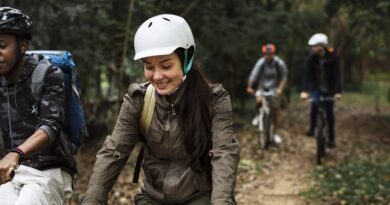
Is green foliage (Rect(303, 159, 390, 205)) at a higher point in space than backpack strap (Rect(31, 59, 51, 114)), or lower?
lower

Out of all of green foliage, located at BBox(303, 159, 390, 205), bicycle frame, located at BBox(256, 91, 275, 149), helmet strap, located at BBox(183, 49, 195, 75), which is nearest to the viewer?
helmet strap, located at BBox(183, 49, 195, 75)

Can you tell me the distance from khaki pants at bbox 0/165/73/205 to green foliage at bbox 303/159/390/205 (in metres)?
4.53

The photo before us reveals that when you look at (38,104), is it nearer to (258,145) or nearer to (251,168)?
(251,168)

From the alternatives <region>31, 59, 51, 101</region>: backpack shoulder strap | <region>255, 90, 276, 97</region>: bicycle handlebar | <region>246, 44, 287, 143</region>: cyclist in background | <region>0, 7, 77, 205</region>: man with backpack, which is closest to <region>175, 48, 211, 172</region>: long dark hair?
<region>0, 7, 77, 205</region>: man with backpack

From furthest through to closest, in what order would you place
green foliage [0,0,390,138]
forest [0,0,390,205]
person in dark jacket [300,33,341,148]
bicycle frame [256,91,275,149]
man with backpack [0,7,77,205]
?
1. bicycle frame [256,91,275,149]
2. person in dark jacket [300,33,341,148]
3. green foliage [0,0,390,138]
4. forest [0,0,390,205]
5. man with backpack [0,7,77,205]

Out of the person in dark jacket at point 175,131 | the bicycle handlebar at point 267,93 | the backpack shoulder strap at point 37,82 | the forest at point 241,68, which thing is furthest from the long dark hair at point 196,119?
the bicycle handlebar at point 267,93

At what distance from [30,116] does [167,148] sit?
3.50ft

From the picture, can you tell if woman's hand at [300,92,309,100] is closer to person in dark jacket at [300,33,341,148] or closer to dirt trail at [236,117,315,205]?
person in dark jacket at [300,33,341,148]

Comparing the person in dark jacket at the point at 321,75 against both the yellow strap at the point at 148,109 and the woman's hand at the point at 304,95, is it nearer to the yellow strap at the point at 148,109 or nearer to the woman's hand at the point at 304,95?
the woman's hand at the point at 304,95

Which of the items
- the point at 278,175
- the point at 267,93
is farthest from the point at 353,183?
the point at 267,93

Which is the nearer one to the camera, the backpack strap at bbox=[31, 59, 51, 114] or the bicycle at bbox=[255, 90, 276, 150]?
the backpack strap at bbox=[31, 59, 51, 114]

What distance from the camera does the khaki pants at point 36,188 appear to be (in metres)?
2.95

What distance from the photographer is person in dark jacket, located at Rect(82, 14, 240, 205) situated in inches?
111

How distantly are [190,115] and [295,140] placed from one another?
1026 centimetres
